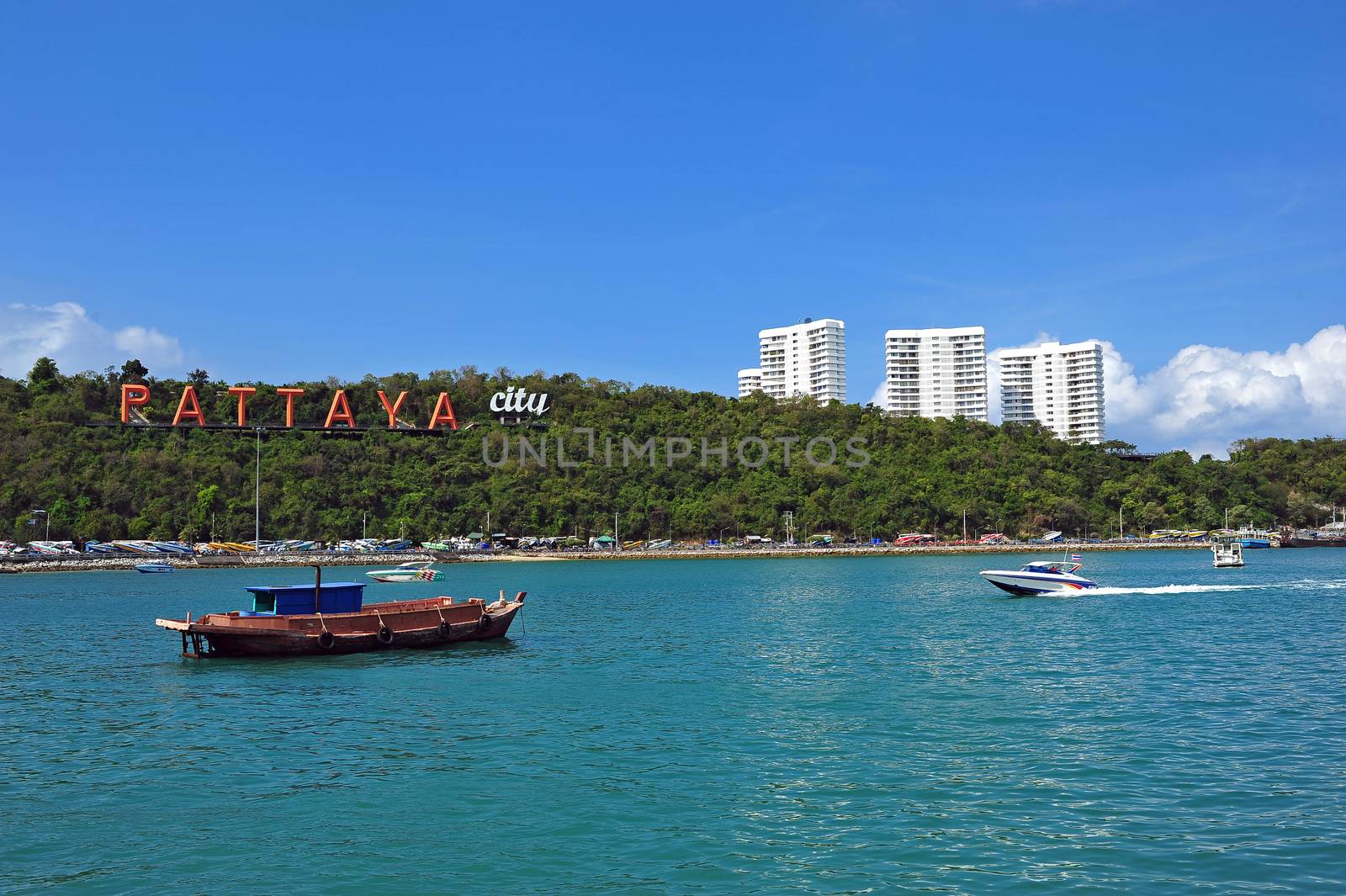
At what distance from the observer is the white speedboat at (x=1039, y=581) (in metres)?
56.9

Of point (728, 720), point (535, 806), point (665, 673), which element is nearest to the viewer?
point (535, 806)

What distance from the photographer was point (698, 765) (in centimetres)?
1894

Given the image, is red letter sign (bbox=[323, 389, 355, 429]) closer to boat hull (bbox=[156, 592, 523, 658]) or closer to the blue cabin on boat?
boat hull (bbox=[156, 592, 523, 658])

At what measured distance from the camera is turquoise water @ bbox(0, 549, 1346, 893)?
13328 millimetres

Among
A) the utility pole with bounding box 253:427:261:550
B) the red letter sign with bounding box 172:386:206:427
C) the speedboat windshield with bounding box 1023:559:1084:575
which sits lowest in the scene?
the speedboat windshield with bounding box 1023:559:1084:575

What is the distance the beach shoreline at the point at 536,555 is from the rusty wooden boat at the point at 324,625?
68.3 m

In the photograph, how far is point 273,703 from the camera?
26.9 meters

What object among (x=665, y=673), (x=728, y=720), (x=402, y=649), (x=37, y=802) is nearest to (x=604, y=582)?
(x=402, y=649)

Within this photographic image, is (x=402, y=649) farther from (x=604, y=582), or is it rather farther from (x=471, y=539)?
(x=471, y=539)

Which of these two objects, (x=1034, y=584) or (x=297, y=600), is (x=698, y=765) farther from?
(x=1034, y=584)

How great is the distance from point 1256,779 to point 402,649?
29129 mm

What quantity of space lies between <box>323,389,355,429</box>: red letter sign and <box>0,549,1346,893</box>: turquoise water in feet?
327

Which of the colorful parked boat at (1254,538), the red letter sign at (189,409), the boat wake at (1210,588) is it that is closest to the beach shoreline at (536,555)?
the colorful parked boat at (1254,538)

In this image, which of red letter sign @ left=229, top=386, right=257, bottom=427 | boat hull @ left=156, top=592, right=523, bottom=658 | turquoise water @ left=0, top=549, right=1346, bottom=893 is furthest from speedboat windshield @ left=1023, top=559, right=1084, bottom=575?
red letter sign @ left=229, top=386, right=257, bottom=427
